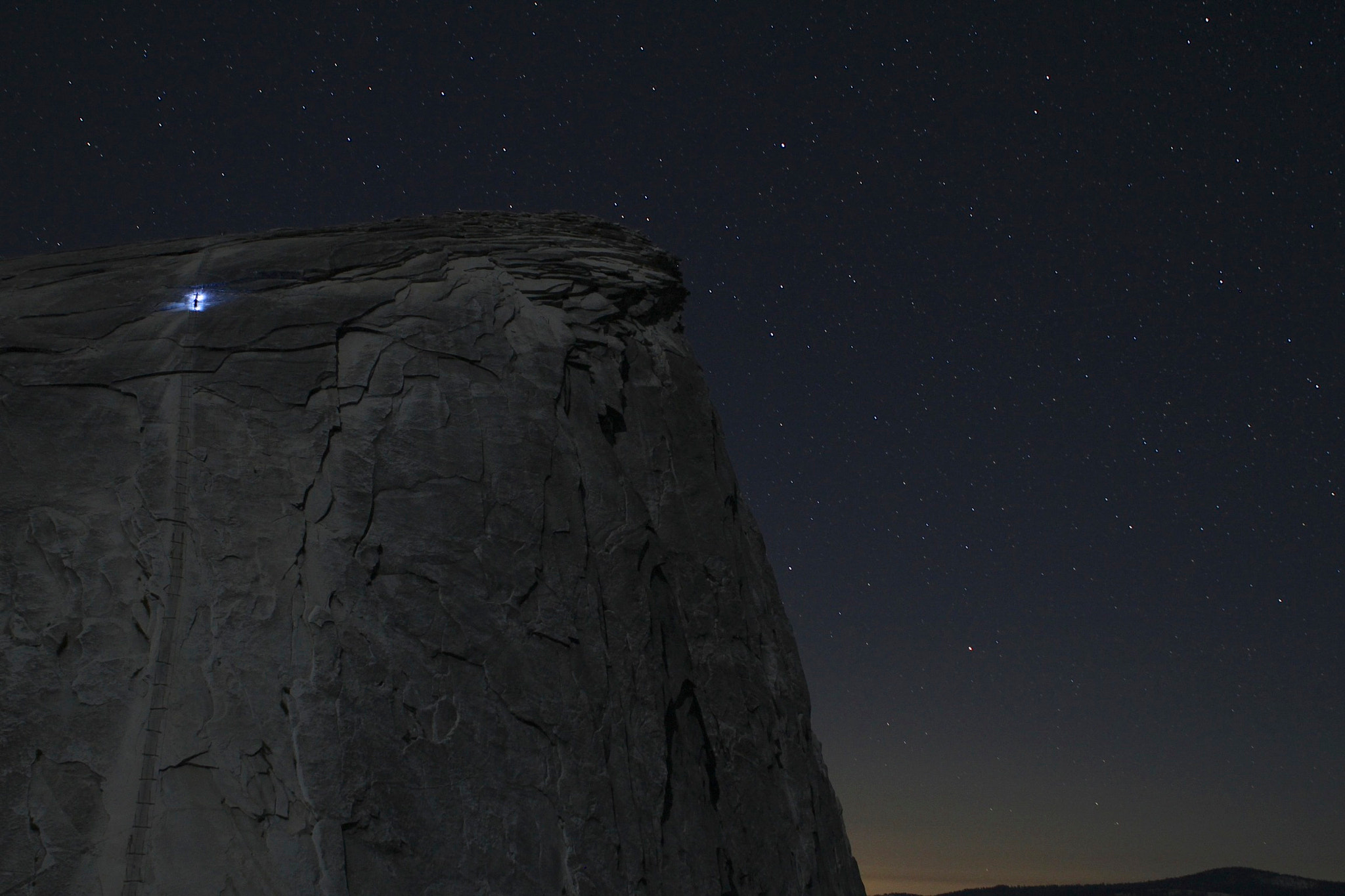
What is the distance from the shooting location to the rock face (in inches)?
297

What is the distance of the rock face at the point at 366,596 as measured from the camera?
297 inches

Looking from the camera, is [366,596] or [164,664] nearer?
[164,664]

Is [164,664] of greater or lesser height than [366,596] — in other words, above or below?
below

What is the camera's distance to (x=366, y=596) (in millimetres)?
8547

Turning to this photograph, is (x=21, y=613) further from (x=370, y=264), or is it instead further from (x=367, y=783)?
(x=370, y=264)

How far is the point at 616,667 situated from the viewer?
31.8 ft

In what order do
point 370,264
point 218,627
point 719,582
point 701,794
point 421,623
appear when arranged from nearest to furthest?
point 218,627
point 421,623
point 701,794
point 370,264
point 719,582

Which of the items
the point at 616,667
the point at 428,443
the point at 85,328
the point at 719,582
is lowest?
the point at 616,667

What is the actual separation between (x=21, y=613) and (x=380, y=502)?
286 cm

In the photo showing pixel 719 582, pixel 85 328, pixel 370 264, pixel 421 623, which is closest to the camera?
pixel 421 623

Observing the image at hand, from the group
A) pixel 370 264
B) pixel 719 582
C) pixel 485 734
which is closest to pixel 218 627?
pixel 485 734

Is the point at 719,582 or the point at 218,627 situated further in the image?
the point at 719,582

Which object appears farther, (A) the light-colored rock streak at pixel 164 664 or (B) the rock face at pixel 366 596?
(B) the rock face at pixel 366 596

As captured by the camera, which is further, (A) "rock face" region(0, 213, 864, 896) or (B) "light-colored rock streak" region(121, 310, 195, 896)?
(A) "rock face" region(0, 213, 864, 896)
